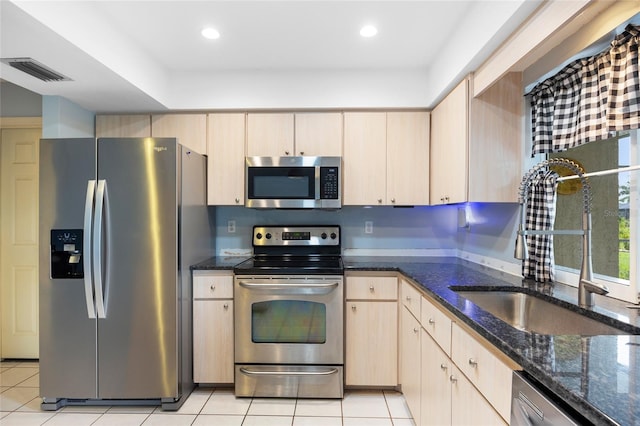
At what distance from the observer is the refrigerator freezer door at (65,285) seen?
215 centimetres

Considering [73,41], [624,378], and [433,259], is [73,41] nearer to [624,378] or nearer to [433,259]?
[624,378]

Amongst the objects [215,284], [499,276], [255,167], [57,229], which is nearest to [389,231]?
[499,276]

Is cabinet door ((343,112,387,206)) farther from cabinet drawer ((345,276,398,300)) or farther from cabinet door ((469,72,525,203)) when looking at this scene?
cabinet door ((469,72,525,203))

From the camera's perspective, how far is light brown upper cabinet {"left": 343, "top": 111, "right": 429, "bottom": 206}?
2.68m

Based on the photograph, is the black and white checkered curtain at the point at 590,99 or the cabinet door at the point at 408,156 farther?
the cabinet door at the point at 408,156

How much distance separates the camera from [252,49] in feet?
7.58

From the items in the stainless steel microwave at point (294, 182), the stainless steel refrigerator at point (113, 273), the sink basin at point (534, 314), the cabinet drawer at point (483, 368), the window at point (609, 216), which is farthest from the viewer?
the stainless steel microwave at point (294, 182)

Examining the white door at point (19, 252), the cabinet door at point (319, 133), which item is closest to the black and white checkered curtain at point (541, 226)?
the cabinet door at point (319, 133)

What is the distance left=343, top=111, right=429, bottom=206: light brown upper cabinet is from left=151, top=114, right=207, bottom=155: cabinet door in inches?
46.8

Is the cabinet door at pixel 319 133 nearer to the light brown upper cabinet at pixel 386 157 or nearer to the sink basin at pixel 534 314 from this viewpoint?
the light brown upper cabinet at pixel 386 157

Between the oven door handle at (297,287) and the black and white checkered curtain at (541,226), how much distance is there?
122 cm

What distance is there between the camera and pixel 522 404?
89 centimetres

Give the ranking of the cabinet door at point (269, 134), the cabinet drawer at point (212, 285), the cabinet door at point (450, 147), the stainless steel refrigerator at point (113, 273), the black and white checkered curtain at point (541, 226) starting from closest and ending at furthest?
the black and white checkered curtain at point (541, 226), the cabinet door at point (450, 147), the stainless steel refrigerator at point (113, 273), the cabinet drawer at point (212, 285), the cabinet door at point (269, 134)

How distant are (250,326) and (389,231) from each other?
147cm
